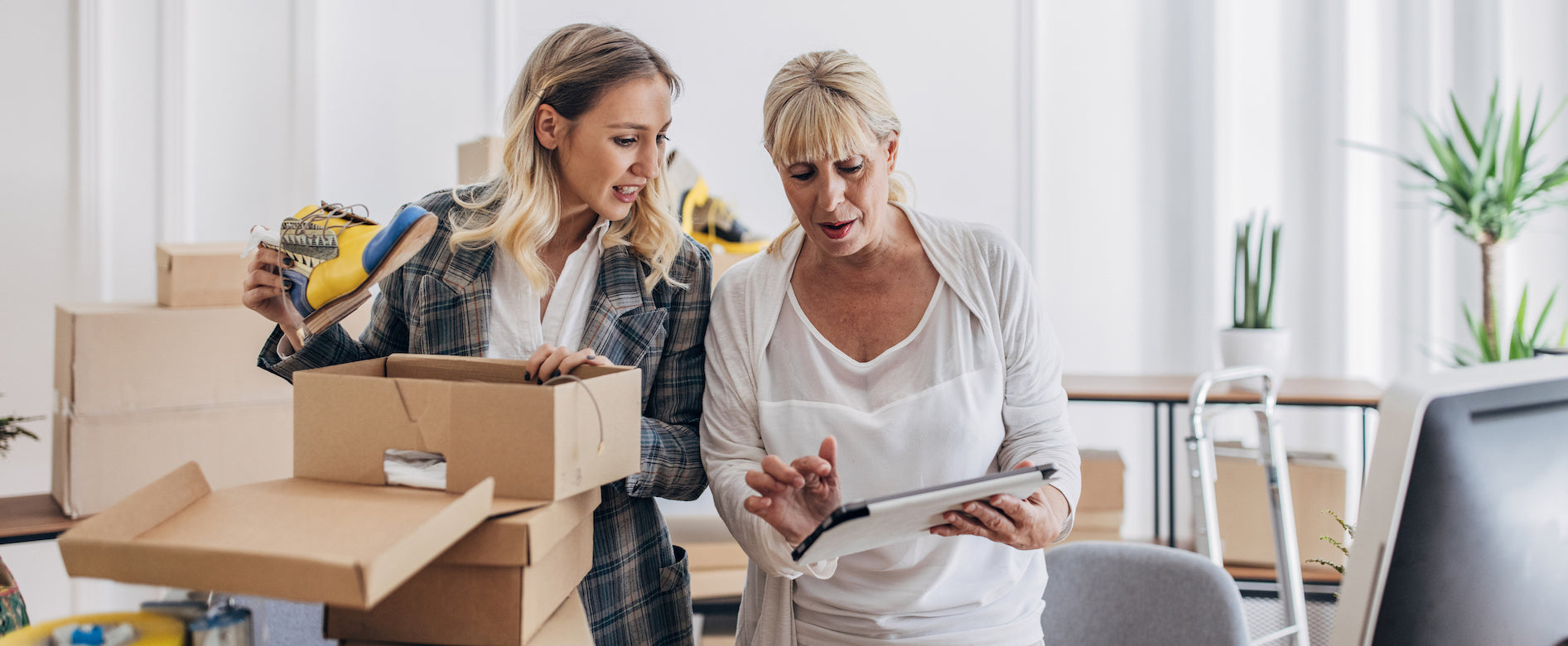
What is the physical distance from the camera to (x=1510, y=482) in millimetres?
676

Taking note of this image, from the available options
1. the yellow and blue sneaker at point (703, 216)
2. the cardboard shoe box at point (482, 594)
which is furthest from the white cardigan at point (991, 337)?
the yellow and blue sneaker at point (703, 216)

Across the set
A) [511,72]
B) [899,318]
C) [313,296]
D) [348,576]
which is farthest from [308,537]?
[511,72]

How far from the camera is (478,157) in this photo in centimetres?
261

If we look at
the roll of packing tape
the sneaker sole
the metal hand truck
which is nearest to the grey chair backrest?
the metal hand truck

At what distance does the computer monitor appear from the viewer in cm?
65

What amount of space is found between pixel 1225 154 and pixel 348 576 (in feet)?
10.7

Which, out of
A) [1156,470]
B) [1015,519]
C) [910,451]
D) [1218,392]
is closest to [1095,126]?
[1218,392]


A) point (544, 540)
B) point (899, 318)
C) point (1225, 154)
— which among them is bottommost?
point (544, 540)

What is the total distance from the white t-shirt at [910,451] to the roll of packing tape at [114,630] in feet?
2.38

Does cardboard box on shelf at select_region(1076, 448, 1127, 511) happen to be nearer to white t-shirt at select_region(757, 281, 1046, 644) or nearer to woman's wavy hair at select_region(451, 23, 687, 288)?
white t-shirt at select_region(757, 281, 1046, 644)

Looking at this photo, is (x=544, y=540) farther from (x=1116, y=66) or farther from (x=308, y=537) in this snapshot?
(x=1116, y=66)

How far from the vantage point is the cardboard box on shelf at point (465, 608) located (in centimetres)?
86

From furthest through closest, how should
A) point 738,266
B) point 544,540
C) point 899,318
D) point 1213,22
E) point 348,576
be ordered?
1. point 1213,22
2. point 738,266
3. point 899,318
4. point 544,540
5. point 348,576

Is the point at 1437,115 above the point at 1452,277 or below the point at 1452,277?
above
